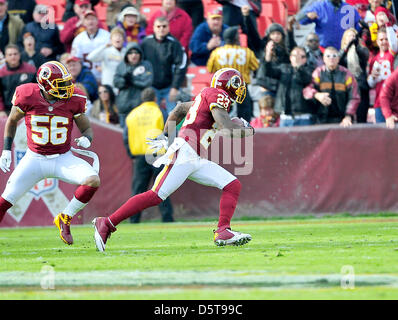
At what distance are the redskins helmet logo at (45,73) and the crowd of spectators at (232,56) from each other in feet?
14.3

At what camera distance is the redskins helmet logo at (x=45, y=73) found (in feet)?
27.6

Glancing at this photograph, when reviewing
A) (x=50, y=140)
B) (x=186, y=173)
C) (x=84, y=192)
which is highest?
(x=50, y=140)

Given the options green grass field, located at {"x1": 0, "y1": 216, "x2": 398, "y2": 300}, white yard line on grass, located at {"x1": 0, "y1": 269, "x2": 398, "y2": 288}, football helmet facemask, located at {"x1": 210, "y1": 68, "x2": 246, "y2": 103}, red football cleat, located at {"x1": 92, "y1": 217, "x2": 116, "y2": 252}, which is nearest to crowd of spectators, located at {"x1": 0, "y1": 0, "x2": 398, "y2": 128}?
green grass field, located at {"x1": 0, "y1": 216, "x2": 398, "y2": 300}

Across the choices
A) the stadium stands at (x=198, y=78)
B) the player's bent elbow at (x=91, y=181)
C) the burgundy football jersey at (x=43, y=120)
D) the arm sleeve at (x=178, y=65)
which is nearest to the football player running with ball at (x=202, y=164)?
the player's bent elbow at (x=91, y=181)

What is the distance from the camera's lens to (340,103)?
12594 millimetres

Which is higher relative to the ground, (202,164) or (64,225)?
(202,164)

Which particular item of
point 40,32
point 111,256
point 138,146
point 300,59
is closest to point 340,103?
point 300,59

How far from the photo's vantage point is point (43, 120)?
8609mm

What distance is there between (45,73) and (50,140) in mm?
652

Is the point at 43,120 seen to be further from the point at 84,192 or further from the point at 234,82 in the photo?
the point at 234,82

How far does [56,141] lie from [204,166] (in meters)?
1.60

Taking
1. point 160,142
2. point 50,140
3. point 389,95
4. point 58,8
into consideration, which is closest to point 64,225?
point 50,140

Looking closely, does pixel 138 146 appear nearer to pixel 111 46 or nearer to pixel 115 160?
pixel 115 160

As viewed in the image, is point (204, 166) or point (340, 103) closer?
point (204, 166)
